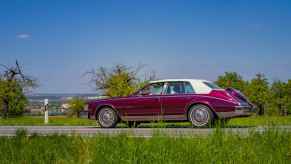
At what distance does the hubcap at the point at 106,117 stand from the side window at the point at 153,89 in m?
1.13

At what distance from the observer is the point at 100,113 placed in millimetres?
15070

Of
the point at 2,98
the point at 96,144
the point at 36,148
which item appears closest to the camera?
the point at 96,144

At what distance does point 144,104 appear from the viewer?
14.3 meters

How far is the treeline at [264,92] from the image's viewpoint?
74688mm

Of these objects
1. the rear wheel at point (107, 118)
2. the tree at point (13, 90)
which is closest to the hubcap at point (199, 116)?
the rear wheel at point (107, 118)

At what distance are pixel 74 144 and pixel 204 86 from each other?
21.7 ft

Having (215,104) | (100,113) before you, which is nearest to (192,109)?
(215,104)

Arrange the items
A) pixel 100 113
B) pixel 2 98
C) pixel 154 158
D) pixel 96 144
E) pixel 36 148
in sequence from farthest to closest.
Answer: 1. pixel 2 98
2. pixel 100 113
3. pixel 36 148
4. pixel 96 144
5. pixel 154 158

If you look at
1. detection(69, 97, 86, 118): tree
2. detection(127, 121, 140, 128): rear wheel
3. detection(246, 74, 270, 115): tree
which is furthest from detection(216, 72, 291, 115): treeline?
detection(127, 121, 140, 128): rear wheel

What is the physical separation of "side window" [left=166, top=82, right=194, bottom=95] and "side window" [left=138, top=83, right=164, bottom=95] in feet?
0.81

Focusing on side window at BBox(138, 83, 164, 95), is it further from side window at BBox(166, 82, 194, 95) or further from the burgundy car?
side window at BBox(166, 82, 194, 95)

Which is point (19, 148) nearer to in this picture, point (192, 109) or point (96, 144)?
point (96, 144)

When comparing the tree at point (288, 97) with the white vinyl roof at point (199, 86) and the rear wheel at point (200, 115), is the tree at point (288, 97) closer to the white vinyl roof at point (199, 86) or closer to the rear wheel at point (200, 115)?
the white vinyl roof at point (199, 86)

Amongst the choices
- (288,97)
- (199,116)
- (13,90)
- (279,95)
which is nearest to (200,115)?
(199,116)
